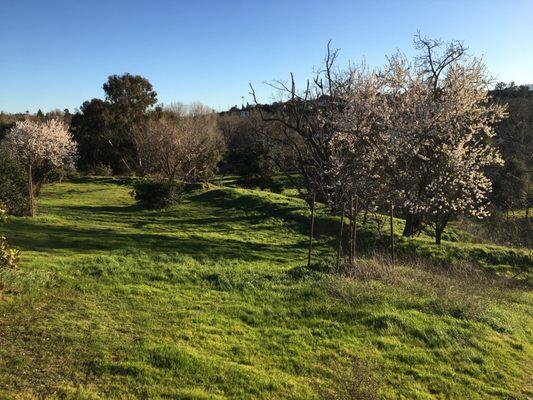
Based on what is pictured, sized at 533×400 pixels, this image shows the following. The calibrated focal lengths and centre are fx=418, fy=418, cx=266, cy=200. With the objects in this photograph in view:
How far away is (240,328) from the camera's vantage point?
7012mm

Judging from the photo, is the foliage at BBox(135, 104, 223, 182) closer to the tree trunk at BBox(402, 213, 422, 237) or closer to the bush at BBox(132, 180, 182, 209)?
the bush at BBox(132, 180, 182, 209)

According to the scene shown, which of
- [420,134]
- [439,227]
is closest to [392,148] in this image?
[420,134]

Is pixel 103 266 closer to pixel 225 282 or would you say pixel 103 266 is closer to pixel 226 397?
pixel 225 282

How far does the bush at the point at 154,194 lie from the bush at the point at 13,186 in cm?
545

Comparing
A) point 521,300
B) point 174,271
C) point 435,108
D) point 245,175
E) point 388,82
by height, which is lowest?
point 521,300

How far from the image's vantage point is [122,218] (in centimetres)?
2030

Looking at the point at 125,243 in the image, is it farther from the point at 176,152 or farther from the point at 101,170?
the point at 101,170

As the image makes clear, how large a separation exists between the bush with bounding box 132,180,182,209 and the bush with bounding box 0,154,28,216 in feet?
17.9

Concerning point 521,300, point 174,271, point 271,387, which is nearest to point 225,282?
point 174,271

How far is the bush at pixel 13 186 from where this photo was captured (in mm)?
16672

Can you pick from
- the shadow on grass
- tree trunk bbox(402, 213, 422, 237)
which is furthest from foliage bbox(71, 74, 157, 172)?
tree trunk bbox(402, 213, 422, 237)

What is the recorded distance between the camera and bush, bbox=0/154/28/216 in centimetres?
1667

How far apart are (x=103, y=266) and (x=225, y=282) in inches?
116

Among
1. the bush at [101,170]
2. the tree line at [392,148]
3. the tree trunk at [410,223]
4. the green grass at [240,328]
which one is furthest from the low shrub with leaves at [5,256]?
the bush at [101,170]
